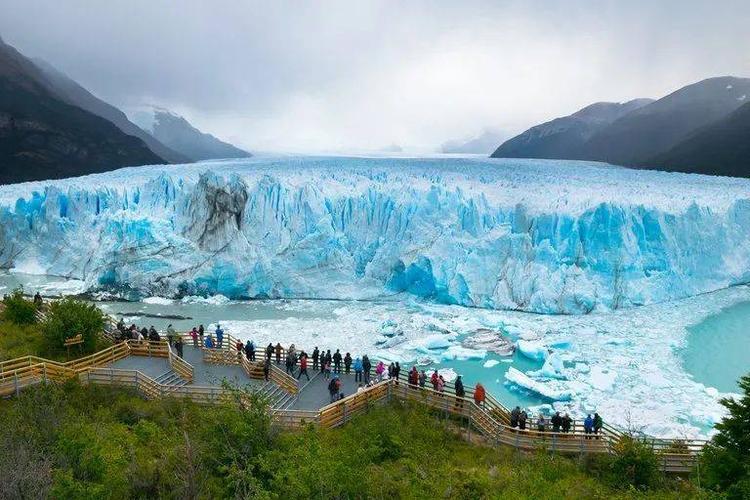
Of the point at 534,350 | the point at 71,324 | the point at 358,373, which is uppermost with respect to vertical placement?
the point at 71,324

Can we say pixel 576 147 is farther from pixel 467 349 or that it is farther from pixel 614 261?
pixel 467 349

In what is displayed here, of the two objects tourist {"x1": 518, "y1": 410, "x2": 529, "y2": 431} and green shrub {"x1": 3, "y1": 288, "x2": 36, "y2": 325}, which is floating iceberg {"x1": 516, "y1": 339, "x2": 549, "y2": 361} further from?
green shrub {"x1": 3, "y1": 288, "x2": 36, "y2": 325}

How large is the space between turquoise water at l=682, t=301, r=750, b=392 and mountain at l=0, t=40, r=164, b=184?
47.0 metres

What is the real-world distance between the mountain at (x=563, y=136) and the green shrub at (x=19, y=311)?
62.8 meters

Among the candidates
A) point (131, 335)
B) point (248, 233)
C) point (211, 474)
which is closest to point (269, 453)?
point (211, 474)

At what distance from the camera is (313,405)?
31.0 ft

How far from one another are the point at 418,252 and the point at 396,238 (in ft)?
5.18

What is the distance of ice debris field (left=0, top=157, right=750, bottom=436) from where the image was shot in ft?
53.4

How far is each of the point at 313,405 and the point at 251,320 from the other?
8343 mm

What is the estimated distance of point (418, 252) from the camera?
20.1 m

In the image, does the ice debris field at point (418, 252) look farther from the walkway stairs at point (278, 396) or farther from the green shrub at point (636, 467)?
the green shrub at point (636, 467)

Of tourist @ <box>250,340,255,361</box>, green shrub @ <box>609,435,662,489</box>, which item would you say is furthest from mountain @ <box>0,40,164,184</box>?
green shrub @ <box>609,435,662,489</box>

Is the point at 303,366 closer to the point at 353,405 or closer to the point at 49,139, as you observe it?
the point at 353,405

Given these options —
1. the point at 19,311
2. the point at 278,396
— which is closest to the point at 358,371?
the point at 278,396
